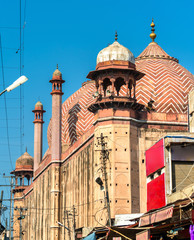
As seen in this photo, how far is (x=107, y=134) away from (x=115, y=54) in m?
3.71

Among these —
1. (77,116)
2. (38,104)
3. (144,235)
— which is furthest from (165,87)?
(144,235)

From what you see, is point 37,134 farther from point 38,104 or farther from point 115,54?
point 115,54

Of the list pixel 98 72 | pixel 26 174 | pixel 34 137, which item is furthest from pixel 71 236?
pixel 26 174

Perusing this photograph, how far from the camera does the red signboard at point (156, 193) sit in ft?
A: 68.7

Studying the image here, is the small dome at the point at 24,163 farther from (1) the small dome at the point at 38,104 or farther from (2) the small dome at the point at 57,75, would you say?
(2) the small dome at the point at 57,75

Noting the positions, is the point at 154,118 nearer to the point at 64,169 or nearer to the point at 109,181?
the point at 109,181

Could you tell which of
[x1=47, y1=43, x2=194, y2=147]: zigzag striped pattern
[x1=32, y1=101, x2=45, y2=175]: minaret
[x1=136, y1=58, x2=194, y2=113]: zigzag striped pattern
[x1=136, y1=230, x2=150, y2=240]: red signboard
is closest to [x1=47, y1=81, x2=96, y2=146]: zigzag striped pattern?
[x1=47, y1=43, x2=194, y2=147]: zigzag striped pattern

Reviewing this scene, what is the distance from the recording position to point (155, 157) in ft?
72.6

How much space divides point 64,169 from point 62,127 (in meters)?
2.93

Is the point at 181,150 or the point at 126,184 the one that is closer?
the point at 181,150

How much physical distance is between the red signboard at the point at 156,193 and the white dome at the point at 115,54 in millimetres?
7912

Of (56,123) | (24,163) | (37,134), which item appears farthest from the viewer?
(24,163)

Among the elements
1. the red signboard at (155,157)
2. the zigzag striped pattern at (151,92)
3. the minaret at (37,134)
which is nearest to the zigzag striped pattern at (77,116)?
the zigzag striped pattern at (151,92)

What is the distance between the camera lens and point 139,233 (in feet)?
48.4
